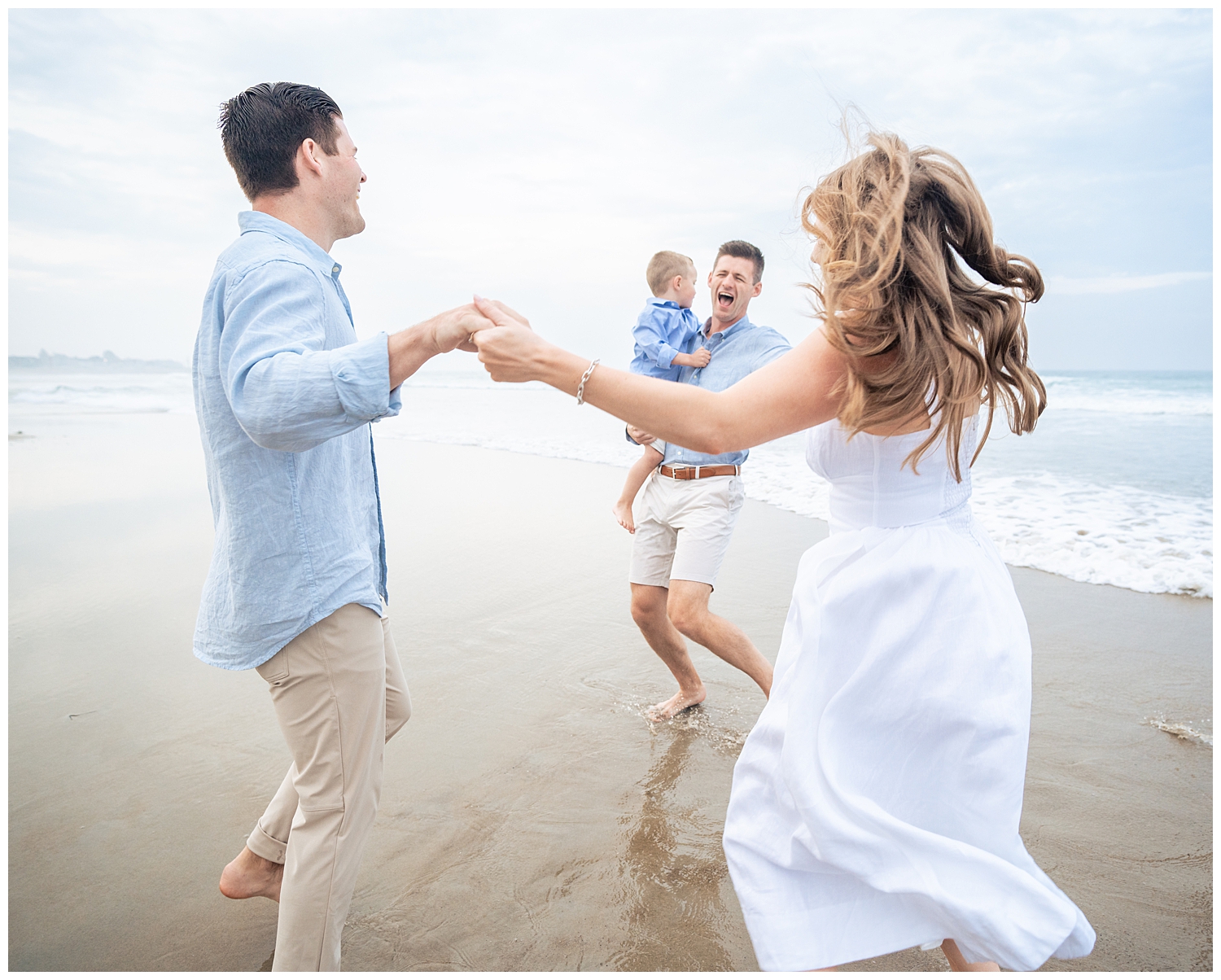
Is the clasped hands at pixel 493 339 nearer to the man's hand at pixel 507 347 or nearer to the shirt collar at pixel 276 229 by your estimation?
the man's hand at pixel 507 347

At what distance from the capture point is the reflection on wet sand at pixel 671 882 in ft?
7.95

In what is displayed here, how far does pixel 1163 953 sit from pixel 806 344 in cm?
221

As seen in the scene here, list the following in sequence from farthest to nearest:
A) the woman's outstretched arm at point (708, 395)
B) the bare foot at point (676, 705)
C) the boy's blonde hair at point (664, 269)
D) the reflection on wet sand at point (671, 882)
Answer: the boy's blonde hair at point (664, 269) < the bare foot at point (676, 705) < the reflection on wet sand at point (671, 882) < the woman's outstretched arm at point (708, 395)

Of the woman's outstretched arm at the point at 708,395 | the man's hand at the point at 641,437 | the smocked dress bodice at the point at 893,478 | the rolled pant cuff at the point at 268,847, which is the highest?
the woman's outstretched arm at the point at 708,395

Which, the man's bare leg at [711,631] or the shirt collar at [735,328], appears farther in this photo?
the shirt collar at [735,328]

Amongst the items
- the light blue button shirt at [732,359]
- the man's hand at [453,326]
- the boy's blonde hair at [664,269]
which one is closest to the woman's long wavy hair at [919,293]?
the man's hand at [453,326]

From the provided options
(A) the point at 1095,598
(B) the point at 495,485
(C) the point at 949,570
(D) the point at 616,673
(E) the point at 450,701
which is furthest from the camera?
(B) the point at 495,485

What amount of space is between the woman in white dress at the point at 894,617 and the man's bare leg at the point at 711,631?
165cm

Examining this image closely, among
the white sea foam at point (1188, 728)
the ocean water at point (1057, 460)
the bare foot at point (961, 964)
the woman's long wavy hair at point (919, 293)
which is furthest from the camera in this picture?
the ocean water at point (1057, 460)

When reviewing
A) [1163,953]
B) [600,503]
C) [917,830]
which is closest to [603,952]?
[917,830]

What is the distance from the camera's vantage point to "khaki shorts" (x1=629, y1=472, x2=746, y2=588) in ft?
12.5

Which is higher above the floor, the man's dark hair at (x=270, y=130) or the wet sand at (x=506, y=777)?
the man's dark hair at (x=270, y=130)

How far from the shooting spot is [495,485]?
9.72 m

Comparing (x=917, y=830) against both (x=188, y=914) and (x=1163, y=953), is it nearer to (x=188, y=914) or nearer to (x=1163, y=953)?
(x=1163, y=953)
